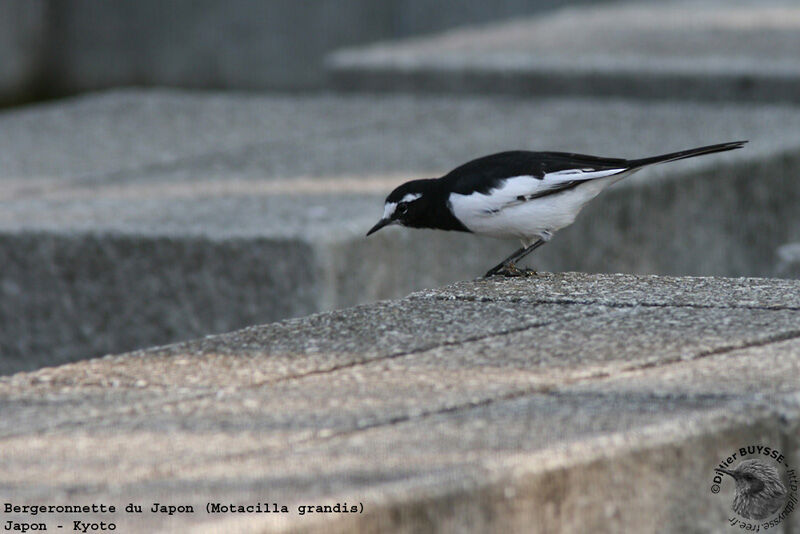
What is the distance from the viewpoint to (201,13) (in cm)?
1286

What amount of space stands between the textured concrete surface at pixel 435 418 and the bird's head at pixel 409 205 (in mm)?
848

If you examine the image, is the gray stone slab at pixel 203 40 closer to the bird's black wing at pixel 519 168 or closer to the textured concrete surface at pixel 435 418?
the bird's black wing at pixel 519 168

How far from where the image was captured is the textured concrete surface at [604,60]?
8.70 m

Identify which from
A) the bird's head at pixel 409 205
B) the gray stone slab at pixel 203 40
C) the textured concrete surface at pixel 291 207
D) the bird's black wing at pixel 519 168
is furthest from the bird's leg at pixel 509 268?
the gray stone slab at pixel 203 40

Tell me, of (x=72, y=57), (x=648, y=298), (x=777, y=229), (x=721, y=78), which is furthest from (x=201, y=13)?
(x=648, y=298)

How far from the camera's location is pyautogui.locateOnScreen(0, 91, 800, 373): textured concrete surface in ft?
18.6

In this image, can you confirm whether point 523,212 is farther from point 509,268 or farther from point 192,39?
point 192,39

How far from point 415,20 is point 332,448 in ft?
35.3

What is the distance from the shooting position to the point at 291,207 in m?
6.21

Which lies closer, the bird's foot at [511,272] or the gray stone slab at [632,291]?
the gray stone slab at [632,291]

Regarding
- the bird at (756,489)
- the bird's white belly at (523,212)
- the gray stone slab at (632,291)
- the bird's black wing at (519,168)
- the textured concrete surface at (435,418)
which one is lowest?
the bird at (756,489)

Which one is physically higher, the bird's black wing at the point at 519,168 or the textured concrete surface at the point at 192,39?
the textured concrete surface at the point at 192,39

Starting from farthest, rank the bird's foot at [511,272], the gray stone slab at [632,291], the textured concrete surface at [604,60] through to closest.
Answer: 1. the textured concrete surface at [604,60]
2. the bird's foot at [511,272]
3. the gray stone slab at [632,291]

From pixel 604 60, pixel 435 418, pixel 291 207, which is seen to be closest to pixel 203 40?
pixel 604 60
